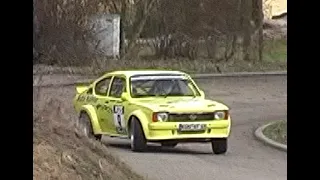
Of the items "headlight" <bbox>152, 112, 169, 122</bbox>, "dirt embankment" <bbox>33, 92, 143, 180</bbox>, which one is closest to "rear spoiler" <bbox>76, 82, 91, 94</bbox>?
"dirt embankment" <bbox>33, 92, 143, 180</bbox>

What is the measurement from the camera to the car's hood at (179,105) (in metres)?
3.63

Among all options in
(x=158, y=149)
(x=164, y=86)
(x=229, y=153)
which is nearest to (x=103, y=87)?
(x=164, y=86)

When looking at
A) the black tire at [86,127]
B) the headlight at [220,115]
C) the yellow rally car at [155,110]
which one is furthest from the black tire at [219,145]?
the black tire at [86,127]

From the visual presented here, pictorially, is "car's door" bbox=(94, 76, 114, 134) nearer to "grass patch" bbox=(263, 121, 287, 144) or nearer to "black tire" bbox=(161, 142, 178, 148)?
"black tire" bbox=(161, 142, 178, 148)

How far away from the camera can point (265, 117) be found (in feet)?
12.7

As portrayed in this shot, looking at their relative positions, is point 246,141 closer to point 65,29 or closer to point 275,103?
point 275,103

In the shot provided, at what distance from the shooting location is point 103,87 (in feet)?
12.2

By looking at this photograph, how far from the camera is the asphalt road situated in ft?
11.7

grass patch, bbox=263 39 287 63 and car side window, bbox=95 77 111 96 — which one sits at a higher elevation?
grass patch, bbox=263 39 287 63

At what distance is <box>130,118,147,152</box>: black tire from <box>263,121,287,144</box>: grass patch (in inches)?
25.9

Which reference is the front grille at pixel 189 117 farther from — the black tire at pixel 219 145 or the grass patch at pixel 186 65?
the grass patch at pixel 186 65
